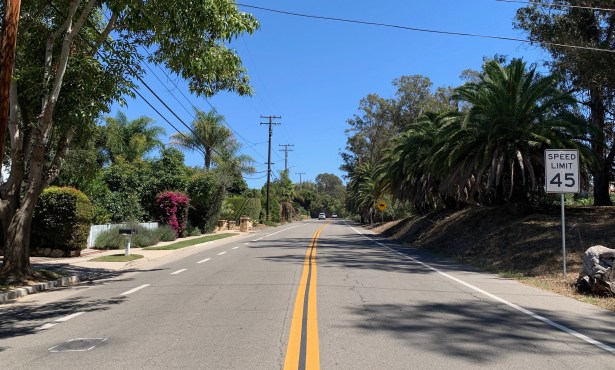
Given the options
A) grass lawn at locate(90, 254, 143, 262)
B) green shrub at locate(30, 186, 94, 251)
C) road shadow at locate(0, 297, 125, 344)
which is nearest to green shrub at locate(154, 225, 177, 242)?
grass lawn at locate(90, 254, 143, 262)

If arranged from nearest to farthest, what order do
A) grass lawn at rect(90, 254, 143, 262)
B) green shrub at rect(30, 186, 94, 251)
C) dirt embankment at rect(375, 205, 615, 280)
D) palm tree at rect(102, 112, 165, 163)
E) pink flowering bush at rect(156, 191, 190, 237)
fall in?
1. dirt embankment at rect(375, 205, 615, 280)
2. grass lawn at rect(90, 254, 143, 262)
3. green shrub at rect(30, 186, 94, 251)
4. pink flowering bush at rect(156, 191, 190, 237)
5. palm tree at rect(102, 112, 165, 163)

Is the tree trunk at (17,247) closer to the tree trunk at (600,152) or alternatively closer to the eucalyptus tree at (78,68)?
the eucalyptus tree at (78,68)

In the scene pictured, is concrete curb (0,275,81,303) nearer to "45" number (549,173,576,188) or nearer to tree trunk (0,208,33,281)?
tree trunk (0,208,33,281)

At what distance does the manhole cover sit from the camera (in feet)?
21.4

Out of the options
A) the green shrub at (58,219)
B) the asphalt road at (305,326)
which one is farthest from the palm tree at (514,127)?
the green shrub at (58,219)

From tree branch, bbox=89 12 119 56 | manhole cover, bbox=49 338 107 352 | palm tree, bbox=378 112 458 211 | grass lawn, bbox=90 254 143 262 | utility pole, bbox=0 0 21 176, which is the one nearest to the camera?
manhole cover, bbox=49 338 107 352

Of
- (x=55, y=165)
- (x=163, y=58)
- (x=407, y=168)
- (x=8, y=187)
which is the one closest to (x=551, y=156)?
(x=163, y=58)

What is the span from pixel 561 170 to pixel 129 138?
150ft

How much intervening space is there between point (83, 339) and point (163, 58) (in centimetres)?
856

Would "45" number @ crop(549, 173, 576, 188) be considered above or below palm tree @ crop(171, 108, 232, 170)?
below

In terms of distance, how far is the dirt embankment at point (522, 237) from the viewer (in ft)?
50.9

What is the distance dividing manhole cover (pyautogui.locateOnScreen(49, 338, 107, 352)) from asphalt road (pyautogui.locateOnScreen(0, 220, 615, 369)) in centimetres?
2

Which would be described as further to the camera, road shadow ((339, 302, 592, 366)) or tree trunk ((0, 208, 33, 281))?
tree trunk ((0, 208, 33, 281))

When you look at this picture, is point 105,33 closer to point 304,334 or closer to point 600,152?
point 304,334
